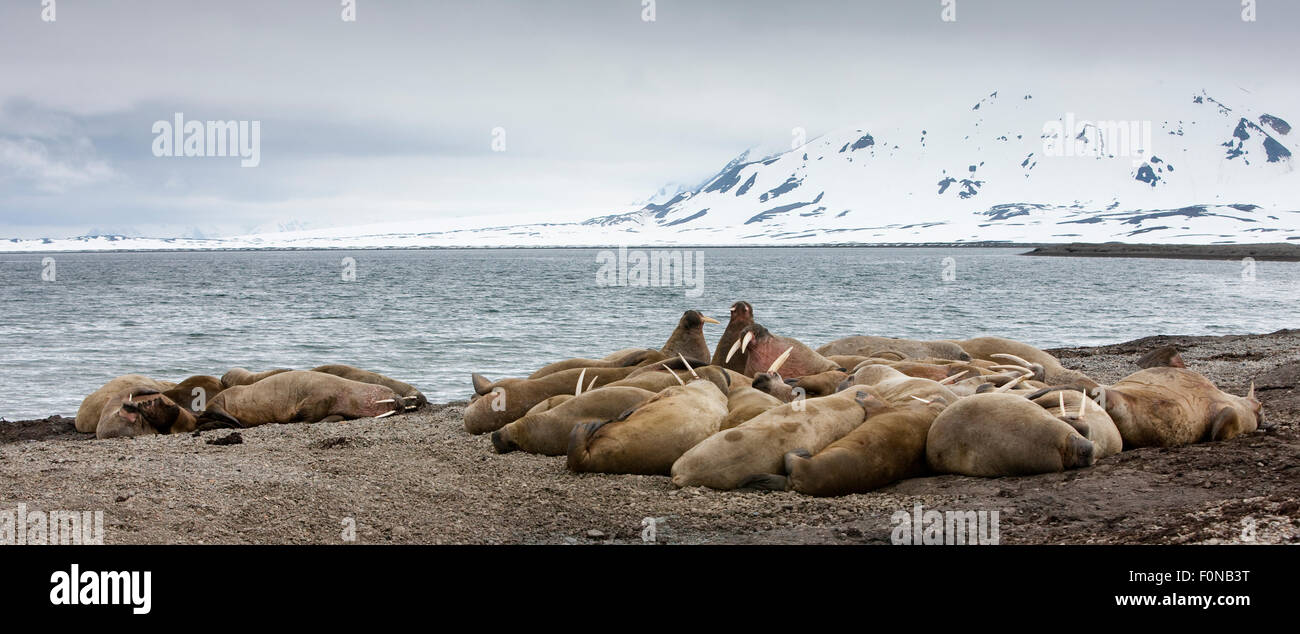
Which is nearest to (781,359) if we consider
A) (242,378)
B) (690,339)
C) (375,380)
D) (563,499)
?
(690,339)

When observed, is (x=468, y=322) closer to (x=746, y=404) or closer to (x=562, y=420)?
(x=562, y=420)

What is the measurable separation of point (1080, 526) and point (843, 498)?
173 cm

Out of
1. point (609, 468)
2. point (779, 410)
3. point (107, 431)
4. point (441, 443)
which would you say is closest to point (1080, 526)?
point (779, 410)

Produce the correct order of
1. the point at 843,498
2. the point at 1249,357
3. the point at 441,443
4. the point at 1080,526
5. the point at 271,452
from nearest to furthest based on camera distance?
the point at 1080,526 < the point at 843,498 < the point at 271,452 < the point at 441,443 < the point at 1249,357

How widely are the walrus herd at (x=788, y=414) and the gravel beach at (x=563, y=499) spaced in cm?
20

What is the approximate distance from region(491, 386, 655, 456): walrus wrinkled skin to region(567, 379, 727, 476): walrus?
1.78ft

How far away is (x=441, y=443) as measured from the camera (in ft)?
33.3

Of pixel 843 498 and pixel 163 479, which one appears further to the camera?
pixel 163 479

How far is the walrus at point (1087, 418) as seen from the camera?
785 cm

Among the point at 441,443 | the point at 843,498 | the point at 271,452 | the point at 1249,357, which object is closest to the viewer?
the point at 843,498

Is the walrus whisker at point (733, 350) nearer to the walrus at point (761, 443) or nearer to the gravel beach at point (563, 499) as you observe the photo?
the gravel beach at point (563, 499)

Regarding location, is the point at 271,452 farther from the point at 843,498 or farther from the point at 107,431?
the point at 843,498
